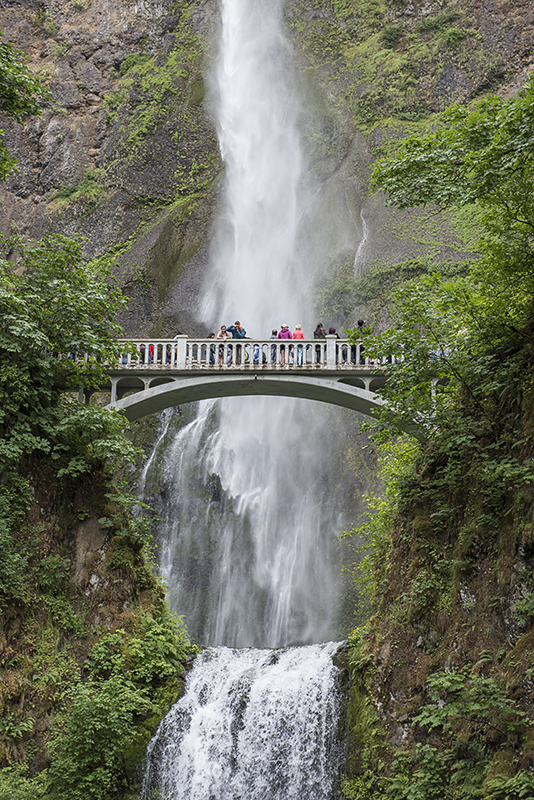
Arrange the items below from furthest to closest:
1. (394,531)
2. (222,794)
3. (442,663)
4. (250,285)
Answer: (250,285) < (394,531) < (222,794) < (442,663)

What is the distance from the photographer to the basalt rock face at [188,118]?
1167 inches

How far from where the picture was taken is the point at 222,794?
12.3 meters

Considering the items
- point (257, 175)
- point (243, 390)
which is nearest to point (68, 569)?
point (243, 390)

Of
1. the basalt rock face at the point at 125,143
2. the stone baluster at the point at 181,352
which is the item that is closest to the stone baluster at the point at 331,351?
the stone baluster at the point at 181,352

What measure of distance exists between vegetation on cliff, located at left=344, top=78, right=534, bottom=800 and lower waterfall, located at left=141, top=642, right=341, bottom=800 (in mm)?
832

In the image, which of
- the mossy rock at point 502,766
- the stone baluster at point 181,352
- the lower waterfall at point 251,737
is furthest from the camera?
the stone baluster at point 181,352

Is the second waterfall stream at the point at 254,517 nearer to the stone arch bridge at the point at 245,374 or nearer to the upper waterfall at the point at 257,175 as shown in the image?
the upper waterfall at the point at 257,175

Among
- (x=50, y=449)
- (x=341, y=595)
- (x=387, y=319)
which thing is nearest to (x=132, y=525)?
(x=50, y=449)

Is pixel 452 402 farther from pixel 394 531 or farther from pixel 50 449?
pixel 50 449

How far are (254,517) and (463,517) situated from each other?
15.0m

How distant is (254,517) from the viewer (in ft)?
82.4

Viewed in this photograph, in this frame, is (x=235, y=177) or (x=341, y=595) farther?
(x=235, y=177)

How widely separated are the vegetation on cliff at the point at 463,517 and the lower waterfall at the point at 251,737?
2.73 ft

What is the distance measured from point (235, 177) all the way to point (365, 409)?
64.4 ft
